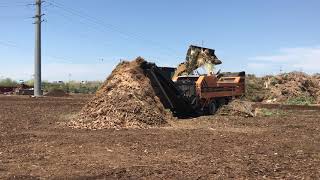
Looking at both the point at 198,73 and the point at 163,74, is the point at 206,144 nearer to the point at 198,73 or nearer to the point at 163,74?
the point at 163,74

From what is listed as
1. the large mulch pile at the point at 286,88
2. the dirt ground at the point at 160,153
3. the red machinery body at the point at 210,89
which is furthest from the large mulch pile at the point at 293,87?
the dirt ground at the point at 160,153

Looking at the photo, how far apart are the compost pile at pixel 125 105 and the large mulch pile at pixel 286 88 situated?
27024mm

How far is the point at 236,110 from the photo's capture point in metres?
24.6

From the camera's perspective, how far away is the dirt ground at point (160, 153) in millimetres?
9414

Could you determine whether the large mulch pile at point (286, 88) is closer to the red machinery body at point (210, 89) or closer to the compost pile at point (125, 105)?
the red machinery body at point (210, 89)

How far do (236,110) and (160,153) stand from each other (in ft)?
43.4

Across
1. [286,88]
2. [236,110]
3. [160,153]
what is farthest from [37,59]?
[160,153]

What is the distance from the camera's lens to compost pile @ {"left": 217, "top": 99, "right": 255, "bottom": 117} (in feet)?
80.0

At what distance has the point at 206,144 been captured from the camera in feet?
44.2

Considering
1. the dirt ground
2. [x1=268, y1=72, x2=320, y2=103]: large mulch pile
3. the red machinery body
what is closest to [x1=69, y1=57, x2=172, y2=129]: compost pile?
the dirt ground

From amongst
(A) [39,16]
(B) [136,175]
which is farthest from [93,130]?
(A) [39,16]

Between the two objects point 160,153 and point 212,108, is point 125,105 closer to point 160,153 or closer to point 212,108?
point 160,153

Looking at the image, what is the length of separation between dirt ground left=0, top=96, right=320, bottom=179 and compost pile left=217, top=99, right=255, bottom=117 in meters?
5.85

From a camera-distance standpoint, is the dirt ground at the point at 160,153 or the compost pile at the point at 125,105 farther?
the compost pile at the point at 125,105
